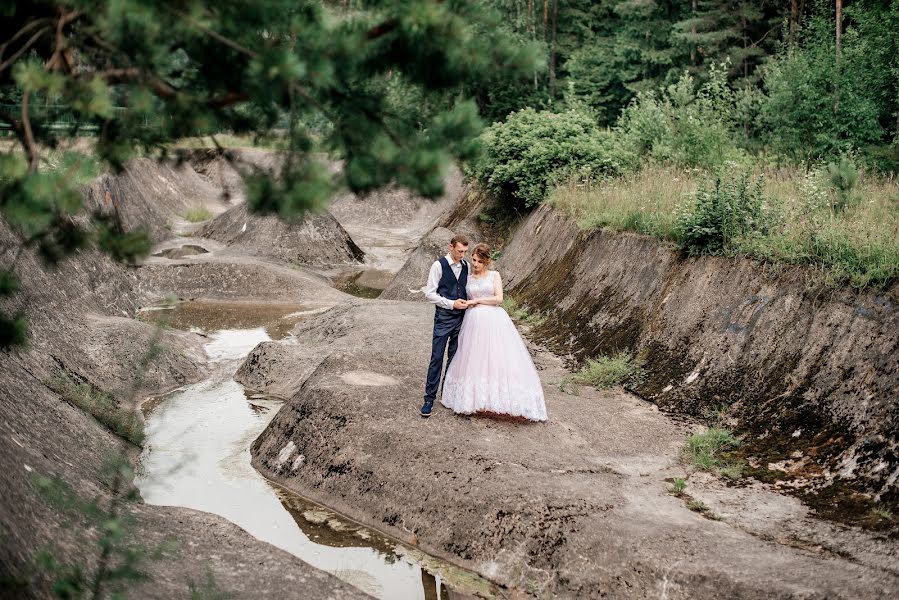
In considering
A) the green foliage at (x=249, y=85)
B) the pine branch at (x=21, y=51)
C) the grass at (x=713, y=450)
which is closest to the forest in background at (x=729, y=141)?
the green foliage at (x=249, y=85)

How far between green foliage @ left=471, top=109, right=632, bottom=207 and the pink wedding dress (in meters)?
10.1

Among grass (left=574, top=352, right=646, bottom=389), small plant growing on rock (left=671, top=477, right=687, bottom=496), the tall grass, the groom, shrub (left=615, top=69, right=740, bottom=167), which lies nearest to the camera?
small plant growing on rock (left=671, top=477, right=687, bottom=496)

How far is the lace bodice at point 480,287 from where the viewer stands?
33.1 feet

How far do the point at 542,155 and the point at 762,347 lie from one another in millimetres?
11299

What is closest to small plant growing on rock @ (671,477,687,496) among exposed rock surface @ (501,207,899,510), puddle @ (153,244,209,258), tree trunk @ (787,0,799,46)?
exposed rock surface @ (501,207,899,510)

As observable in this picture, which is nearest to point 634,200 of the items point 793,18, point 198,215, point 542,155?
point 542,155

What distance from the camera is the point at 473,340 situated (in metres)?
10.1

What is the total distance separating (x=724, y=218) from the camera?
12281 millimetres

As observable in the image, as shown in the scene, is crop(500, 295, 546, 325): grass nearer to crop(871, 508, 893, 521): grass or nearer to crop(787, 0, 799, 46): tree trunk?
crop(871, 508, 893, 521): grass

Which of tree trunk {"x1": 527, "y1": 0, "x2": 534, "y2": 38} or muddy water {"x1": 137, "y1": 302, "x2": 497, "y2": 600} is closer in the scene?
muddy water {"x1": 137, "y1": 302, "x2": 497, "y2": 600}

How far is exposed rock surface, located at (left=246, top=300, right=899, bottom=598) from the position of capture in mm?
7105

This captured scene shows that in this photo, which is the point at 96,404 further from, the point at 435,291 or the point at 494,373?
the point at 494,373

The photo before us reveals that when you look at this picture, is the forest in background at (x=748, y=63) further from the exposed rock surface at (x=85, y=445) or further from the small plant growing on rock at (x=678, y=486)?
the exposed rock surface at (x=85, y=445)

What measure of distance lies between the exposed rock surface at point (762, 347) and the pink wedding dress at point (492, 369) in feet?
7.02
